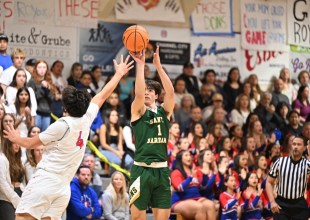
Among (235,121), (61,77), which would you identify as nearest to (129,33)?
(61,77)

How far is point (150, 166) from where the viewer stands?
838 centimetres

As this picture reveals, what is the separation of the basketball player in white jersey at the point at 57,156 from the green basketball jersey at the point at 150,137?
0.90 meters

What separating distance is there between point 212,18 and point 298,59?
103 inches

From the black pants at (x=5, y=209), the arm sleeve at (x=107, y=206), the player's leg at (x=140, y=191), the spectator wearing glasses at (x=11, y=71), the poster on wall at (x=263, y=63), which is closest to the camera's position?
the player's leg at (x=140, y=191)

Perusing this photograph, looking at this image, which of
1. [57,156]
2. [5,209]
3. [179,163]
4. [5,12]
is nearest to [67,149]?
[57,156]

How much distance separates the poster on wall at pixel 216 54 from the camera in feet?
57.5

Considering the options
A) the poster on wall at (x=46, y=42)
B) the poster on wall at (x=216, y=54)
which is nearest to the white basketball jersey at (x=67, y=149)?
the poster on wall at (x=46, y=42)

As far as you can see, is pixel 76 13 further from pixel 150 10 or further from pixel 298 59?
pixel 298 59

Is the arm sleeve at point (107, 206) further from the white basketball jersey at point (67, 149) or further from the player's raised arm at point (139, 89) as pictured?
the white basketball jersey at point (67, 149)

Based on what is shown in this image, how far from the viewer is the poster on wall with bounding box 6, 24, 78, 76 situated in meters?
15.2

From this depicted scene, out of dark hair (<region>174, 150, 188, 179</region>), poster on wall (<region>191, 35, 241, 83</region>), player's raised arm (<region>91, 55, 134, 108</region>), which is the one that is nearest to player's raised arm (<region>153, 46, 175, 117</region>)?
player's raised arm (<region>91, 55, 134, 108</region>)

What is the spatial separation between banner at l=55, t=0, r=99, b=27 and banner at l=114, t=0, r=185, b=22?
Result: 1.74 ft

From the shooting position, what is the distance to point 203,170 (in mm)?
13164

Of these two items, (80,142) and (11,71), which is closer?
(80,142)
